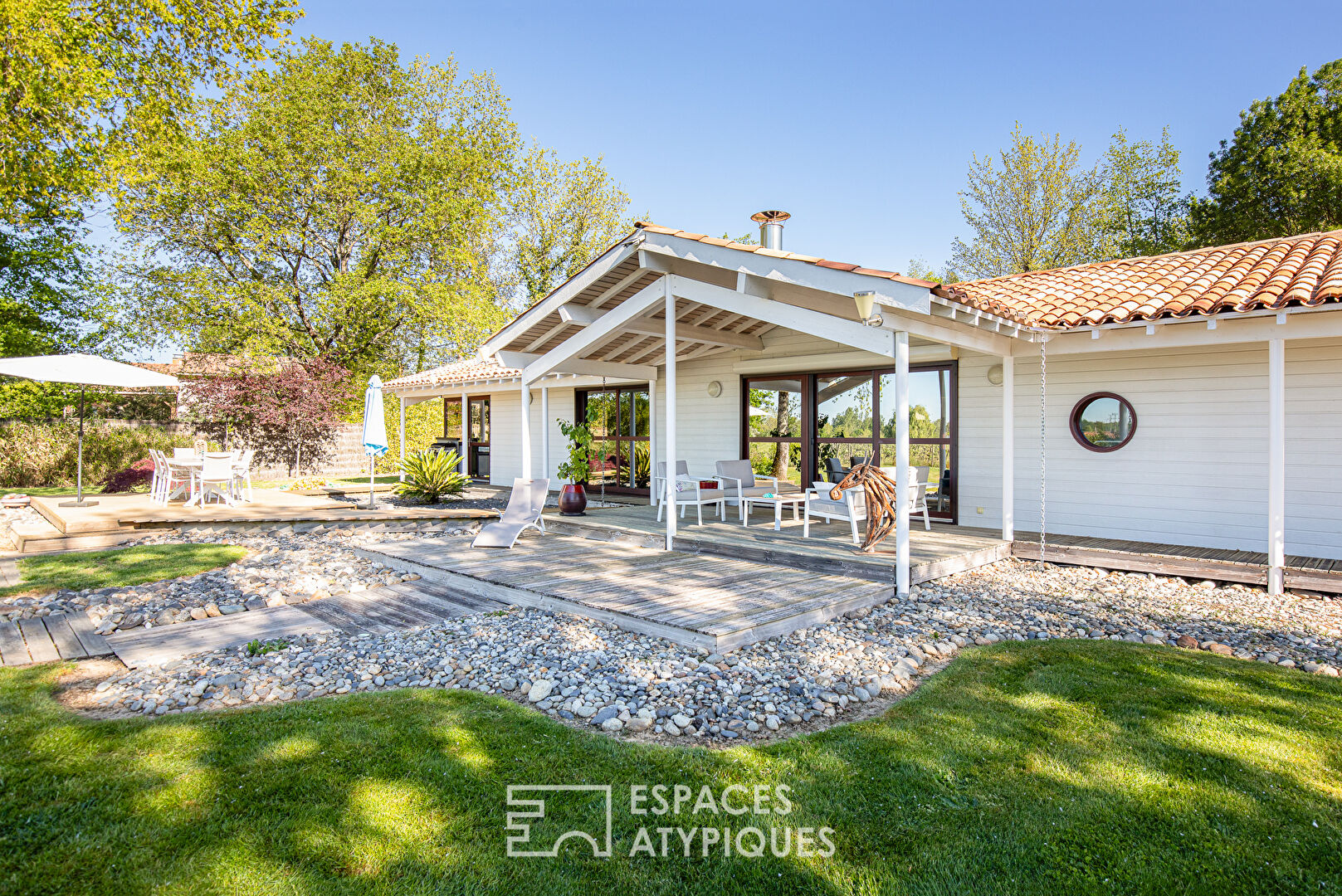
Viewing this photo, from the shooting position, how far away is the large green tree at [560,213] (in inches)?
1069

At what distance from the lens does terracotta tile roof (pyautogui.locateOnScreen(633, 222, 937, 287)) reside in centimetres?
528

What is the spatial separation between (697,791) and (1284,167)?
2347 centimetres

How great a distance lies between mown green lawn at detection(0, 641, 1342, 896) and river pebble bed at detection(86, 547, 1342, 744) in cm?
31

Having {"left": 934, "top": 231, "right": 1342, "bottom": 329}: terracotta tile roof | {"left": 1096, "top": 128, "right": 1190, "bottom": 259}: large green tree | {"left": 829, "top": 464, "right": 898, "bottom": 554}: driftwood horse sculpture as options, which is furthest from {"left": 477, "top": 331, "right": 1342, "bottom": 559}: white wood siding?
{"left": 1096, "top": 128, "right": 1190, "bottom": 259}: large green tree

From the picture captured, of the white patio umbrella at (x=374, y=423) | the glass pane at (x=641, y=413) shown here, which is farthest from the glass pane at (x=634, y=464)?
the white patio umbrella at (x=374, y=423)

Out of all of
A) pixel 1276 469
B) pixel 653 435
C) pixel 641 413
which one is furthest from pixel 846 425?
pixel 1276 469

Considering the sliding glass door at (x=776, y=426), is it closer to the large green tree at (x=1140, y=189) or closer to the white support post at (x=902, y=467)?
the white support post at (x=902, y=467)

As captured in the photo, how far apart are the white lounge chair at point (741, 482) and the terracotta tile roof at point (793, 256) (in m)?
3.63

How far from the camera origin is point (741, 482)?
368 inches

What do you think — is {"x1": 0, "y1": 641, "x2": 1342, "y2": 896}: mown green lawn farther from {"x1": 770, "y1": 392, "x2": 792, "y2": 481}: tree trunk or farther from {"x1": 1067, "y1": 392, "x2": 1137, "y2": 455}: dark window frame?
{"x1": 770, "y1": 392, "x2": 792, "y2": 481}: tree trunk

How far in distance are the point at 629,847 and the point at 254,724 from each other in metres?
2.13

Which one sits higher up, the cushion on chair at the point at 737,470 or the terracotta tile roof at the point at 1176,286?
the terracotta tile roof at the point at 1176,286

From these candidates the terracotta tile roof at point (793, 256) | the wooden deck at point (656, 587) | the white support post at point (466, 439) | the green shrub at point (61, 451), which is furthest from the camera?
the white support post at point (466, 439)

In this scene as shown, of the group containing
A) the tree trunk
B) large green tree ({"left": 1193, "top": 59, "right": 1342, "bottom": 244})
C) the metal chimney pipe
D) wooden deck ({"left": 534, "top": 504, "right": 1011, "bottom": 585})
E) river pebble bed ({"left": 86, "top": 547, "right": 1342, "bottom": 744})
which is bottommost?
river pebble bed ({"left": 86, "top": 547, "right": 1342, "bottom": 744})
